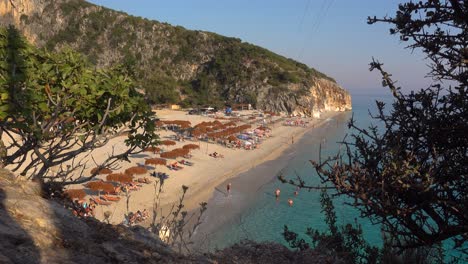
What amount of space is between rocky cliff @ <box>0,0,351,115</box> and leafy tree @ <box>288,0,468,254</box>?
268 ft

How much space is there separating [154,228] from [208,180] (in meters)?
23.6

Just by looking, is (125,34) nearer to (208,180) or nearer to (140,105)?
(208,180)

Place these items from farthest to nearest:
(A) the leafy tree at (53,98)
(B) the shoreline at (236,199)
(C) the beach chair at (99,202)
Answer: (C) the beach chair at (99,202) → (B) the shoreline at (236,199) → (A) the leafy tree at (53,98)

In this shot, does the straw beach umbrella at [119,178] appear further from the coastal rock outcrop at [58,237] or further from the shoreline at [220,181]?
the coastal rock outcrop at [58,237]

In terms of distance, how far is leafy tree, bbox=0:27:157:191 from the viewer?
4750 mm

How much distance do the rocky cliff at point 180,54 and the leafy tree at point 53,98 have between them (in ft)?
260

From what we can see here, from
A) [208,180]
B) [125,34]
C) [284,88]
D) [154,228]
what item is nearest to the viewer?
[154,228]

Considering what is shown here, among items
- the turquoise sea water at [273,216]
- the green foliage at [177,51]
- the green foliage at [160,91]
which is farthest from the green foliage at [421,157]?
the green foliage at [177,51]

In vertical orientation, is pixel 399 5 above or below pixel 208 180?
above

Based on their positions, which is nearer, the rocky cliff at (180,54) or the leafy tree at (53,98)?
the leafy tree at (53,98)

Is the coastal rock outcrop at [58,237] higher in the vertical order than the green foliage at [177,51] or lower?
lower

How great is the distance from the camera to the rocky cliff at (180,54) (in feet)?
289

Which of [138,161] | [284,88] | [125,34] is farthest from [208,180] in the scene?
[125,34]

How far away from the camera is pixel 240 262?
5.58 m
